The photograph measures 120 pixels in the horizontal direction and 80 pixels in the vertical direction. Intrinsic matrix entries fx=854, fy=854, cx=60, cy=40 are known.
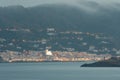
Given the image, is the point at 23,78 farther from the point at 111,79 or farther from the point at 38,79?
the point at 111,79

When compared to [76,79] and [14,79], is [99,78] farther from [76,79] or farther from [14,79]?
[14,79]

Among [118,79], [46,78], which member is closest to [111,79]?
[118,79]

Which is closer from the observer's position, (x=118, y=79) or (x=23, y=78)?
(x=118, y=79)

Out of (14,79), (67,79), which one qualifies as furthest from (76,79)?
(14,79)

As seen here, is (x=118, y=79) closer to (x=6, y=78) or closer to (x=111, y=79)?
(x=111, y=79)

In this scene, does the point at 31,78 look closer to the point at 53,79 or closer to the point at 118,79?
the point at 53,79

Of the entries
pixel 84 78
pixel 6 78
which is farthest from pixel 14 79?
pixel 84 78

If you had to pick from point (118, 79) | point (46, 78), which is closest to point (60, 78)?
point (46, 78)
